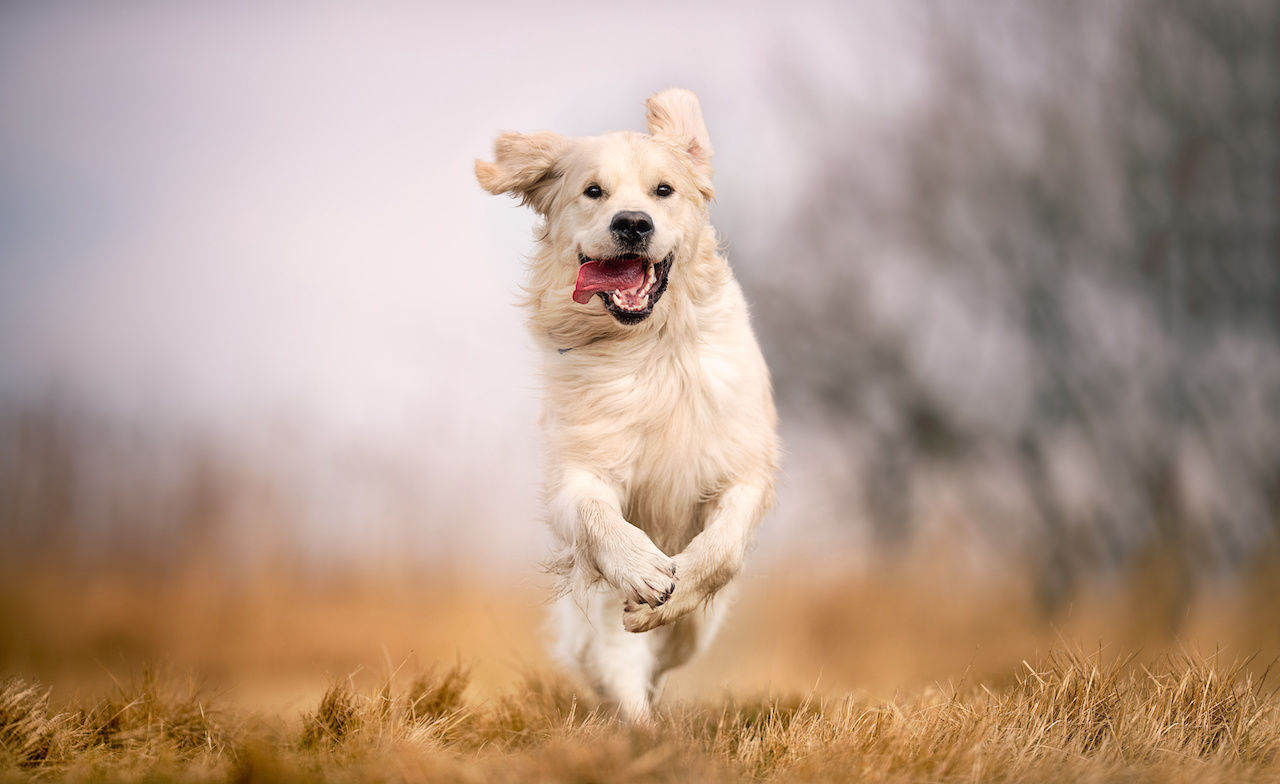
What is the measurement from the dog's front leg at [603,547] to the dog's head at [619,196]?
699 mm

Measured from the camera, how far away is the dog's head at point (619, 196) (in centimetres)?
315

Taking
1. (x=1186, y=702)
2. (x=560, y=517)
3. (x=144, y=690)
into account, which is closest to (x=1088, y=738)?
(x=1186, y=702)

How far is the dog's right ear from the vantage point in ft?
12.1

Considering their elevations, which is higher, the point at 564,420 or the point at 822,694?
the point at 564,420

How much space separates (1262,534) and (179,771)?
22.4 ft

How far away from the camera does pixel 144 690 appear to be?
353 centimetres

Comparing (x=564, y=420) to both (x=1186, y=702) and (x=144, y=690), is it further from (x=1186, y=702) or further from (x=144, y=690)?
(x=1186, y=702)

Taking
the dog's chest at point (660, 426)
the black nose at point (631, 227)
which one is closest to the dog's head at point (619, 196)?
the black nose at point (631, 227)

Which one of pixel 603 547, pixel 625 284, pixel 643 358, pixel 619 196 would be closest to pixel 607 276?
pixel 625 284

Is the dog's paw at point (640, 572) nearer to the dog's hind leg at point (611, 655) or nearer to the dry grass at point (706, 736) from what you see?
the dry grass at point (706, 736)

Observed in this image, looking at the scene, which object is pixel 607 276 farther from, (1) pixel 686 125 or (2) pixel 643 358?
(1) pixel 686 125

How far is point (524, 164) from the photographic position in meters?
3.70

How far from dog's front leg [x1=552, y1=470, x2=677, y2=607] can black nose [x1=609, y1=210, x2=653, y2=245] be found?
3.15ft

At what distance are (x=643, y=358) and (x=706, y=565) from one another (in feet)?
3.11
